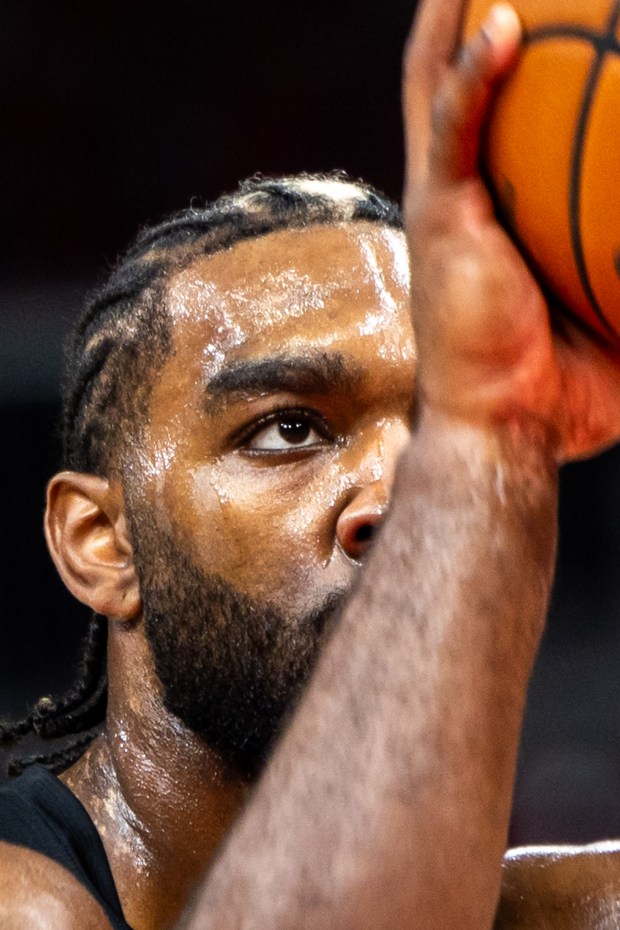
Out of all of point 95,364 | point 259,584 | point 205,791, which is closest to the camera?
point 259,584

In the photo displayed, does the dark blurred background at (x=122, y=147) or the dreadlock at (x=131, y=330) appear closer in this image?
the dreadlock at (x=131, y=330)

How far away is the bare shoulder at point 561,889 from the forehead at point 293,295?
37.9 inches

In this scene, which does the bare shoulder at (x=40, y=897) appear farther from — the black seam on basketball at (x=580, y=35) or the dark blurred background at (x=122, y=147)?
the dark blurred background at (x=122, y=147)

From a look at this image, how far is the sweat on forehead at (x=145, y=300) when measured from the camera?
2.35 metres

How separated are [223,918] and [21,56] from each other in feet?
11.9

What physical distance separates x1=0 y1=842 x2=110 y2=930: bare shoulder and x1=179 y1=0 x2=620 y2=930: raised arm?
1.34ft

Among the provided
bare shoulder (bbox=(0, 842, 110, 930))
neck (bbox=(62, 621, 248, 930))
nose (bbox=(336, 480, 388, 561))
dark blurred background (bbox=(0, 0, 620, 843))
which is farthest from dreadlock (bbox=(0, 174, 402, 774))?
dark blurred background (bbox=(0, 0, 620, 843))

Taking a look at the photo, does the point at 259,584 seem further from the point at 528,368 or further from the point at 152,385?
the point at 528,368

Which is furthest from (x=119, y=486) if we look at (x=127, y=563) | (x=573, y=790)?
(x=573, y=790)

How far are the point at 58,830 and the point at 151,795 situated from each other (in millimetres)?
239

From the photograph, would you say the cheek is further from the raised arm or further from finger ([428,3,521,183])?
finger ([428,3,521,183])

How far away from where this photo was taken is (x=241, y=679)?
209 centimetres

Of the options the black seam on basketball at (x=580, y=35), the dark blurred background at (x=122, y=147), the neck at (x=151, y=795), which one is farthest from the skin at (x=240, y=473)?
the dark blurred background at (x=122, y=147)

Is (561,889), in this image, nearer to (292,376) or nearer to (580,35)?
(292,376)
